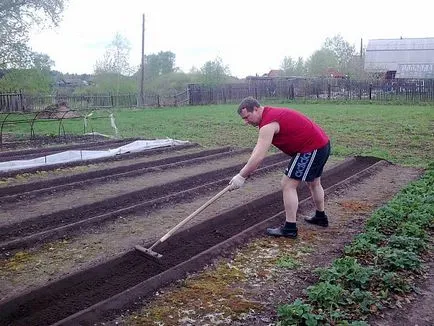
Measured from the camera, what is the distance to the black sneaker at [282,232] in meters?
4.84

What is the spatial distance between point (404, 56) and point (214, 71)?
26233 millimetres

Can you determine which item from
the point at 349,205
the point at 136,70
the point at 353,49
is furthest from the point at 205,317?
the point at 353,49

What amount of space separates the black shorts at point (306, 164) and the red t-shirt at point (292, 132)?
5 cm

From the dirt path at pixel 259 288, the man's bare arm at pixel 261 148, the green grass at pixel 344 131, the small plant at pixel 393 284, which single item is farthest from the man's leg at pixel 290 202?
the green grass at pixel 344 131

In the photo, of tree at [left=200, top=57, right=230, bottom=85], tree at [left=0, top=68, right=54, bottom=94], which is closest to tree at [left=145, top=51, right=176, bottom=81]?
tree at [left=200, top=57, right=230, bottom=85]

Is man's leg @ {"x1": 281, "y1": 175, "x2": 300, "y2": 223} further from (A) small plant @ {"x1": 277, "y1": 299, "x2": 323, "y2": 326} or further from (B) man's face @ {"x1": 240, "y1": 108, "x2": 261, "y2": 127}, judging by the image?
(A) small plant @ {"x1": 277, "y1": 299, "x2": 323, "y2": 326}

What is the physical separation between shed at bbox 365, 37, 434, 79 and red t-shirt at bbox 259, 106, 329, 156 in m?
48.4

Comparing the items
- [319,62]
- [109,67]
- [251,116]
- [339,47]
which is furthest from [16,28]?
[339,47]

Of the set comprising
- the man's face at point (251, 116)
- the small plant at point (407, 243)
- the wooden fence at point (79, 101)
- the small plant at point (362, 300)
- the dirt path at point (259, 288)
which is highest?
the wooden fence at point (79, 101)

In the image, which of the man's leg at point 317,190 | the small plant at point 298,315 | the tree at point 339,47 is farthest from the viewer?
the tree at point 339,47

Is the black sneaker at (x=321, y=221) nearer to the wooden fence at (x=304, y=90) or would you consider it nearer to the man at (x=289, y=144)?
the man at (x=289, y=144)

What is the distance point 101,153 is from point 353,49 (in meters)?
52.8

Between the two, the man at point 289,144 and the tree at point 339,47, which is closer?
the man at point 289,144

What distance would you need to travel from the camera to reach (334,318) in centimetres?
304
